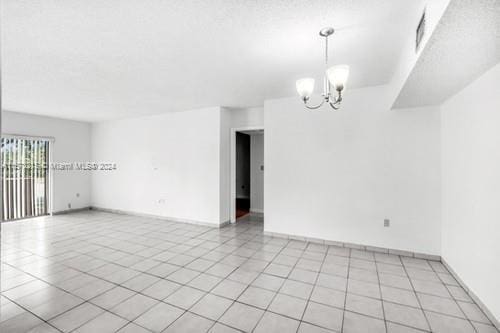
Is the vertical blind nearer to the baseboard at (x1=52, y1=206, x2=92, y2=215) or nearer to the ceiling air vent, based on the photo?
the baseboard at (x1=52, y1=206, x2=92, y2=215)

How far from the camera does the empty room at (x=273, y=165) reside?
2375 mm

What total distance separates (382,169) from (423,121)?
0.84 m

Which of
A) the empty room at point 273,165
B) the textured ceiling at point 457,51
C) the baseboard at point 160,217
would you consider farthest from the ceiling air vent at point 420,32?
the baseboard at point 160,217

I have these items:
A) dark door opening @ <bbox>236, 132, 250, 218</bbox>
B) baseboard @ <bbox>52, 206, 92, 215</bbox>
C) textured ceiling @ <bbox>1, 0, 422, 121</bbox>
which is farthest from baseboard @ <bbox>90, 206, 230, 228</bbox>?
dark door opening @ <bbox>236, 132, 250, 218</bbox>

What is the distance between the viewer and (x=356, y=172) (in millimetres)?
4113

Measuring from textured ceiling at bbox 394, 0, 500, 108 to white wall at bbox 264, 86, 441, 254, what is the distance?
785 mm

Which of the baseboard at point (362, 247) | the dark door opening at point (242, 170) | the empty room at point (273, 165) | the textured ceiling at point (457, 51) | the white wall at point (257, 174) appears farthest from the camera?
the dark door opening at point (242, 170)

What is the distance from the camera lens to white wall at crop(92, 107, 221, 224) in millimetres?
5410

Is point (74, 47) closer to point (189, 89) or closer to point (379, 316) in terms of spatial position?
point (189, 89)

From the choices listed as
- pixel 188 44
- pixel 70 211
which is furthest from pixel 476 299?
pixel 70 211

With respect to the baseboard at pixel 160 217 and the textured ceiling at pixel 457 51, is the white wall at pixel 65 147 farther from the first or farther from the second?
the textured ceiling at pixel 457 51

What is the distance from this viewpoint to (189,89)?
4215mm

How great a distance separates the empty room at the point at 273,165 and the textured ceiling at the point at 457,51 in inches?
0.7

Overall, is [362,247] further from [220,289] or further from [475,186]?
[220,289]
